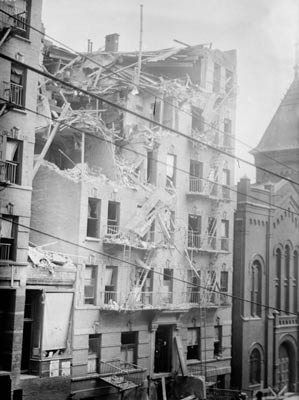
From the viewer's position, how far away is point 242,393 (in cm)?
3844

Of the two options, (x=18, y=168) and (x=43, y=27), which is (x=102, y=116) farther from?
(x=18, y=168)

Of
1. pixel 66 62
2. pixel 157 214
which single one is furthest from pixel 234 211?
pixel 66 62

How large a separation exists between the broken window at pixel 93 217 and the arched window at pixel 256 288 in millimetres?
15122

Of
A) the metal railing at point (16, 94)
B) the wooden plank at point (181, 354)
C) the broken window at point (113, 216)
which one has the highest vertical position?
the metal railing at point (16, 94)

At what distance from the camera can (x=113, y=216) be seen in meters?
34.5

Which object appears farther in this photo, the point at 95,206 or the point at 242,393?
the point at 242,393

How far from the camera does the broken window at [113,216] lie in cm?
3409

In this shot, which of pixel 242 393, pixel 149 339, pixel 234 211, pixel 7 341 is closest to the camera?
pixel 7 341

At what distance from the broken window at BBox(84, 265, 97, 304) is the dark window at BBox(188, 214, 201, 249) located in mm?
8298

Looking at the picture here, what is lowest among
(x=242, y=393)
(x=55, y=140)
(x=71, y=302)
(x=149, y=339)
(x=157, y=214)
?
(x=242, y=393)

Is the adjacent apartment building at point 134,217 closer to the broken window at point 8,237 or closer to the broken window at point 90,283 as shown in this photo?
the broken window at point 90,283

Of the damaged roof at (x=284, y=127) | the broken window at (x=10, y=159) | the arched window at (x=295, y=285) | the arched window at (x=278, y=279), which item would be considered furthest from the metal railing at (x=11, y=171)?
the damaged roof at (x=284, y=127)

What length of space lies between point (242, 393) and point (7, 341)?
18057mm

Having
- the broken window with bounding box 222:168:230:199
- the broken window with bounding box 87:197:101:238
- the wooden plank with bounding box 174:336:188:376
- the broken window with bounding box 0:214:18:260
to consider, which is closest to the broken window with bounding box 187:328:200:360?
the wooden plank with bounding box 174:336:188:376
